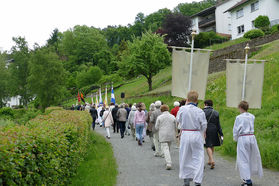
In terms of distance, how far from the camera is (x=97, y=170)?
877 centimetres

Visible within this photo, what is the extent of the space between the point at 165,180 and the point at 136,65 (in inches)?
1221

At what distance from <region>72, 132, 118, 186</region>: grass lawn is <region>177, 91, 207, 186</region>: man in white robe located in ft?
5.91

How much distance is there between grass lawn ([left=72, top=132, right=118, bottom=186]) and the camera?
7.46 metres

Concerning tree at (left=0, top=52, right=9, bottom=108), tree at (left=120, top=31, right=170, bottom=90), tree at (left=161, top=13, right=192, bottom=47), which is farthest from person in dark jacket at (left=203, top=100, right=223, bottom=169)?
tree at (left=0, top=52, right=9, bottom=108)

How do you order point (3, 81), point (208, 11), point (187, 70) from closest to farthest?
1. point (187, 70)
2. point (3, 81)
3. point (208, 11)

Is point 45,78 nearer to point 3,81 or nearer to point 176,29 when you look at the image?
point 3,81

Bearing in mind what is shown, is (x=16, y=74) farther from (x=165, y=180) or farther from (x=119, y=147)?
(x=165, y=180)

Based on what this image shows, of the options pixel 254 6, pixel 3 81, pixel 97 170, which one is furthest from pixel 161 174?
pixel 3 81

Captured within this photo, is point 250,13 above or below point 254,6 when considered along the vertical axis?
below

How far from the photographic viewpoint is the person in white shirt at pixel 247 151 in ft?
22.8

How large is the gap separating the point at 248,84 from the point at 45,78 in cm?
3919

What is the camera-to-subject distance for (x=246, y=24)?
162 feet

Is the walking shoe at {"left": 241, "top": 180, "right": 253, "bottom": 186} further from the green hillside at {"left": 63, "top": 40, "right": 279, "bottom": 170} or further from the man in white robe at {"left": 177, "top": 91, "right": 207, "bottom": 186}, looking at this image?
the green hillside at {"left": 63, "top": 40, "right": 279, "bottom": 170}

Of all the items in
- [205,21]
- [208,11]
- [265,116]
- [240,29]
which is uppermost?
[208,11]
